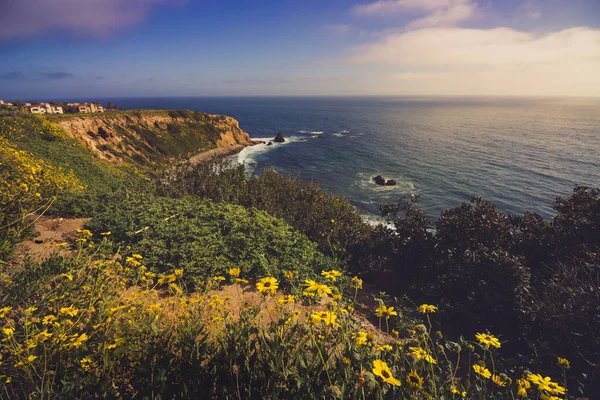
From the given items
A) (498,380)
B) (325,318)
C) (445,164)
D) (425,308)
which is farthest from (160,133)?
(498,380)

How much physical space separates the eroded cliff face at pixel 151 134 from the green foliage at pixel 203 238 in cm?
3286

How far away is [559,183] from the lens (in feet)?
128

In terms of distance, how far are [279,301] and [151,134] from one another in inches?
2563

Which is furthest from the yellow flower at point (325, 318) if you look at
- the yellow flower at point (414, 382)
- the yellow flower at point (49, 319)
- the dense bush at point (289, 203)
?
the dense bush at point (289, 203)

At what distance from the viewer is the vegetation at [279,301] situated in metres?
3.17

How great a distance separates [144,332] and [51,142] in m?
18.1

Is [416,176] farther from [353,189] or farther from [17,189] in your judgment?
[17,189]

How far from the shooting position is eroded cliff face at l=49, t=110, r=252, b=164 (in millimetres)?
44812

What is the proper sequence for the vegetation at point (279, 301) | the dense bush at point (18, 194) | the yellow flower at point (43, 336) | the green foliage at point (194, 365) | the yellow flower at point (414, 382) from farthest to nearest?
the dense bush at point (18, 194) → the vegetation at point (279, 301) → the yellow flower at point (43, 336) → the green foliage at point (194, 365) → the yellow flower at point (414, 382)

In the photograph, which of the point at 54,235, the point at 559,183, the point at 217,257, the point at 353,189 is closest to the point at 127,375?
the point at 217,257

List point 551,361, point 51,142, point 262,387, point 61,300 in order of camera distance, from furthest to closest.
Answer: point 51,142 → point 551,361 → point 61,300 → point 262,387

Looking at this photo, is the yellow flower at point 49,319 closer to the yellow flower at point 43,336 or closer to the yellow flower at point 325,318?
the yellow flower at point 43,336

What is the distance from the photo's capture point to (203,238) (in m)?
7.90

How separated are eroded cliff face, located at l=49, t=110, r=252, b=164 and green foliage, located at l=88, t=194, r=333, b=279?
1294 inches
